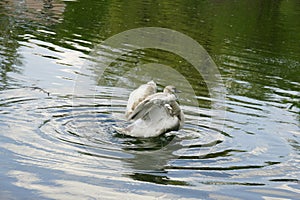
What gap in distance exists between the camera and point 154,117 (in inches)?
419

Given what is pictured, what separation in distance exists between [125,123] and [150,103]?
151cm

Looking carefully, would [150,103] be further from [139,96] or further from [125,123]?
[125,123]

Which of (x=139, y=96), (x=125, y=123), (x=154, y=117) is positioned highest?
(x=139, y=96)

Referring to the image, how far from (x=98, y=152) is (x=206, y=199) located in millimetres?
2260

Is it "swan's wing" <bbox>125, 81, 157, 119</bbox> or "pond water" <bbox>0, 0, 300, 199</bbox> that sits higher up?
"swan's wing" <bbox>125, 81, 157, 119</bbox>

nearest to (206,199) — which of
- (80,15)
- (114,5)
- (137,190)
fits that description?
(137,190)

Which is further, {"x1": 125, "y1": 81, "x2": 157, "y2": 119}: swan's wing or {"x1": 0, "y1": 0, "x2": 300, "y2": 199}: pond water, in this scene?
{"x1": 125, "y1": 81, "x2": 157, "y2": 119}: swan's wing

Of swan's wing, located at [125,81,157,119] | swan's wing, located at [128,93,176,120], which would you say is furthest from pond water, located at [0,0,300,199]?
swan's wing, located at [125,81,157,119]

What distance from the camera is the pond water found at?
27.9ft

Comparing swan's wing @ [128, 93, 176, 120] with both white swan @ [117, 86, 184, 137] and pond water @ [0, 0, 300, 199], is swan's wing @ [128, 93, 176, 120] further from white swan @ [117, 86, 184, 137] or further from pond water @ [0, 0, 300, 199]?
pond water @ [0, 0, 300, 199]

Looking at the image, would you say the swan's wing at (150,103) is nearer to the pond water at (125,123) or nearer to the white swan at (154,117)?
the white swan at (154,117)

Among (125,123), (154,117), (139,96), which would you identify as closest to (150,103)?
(154,117)

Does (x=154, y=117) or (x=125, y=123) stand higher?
(x=154, y=117)

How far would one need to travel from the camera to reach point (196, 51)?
24.2 metres
